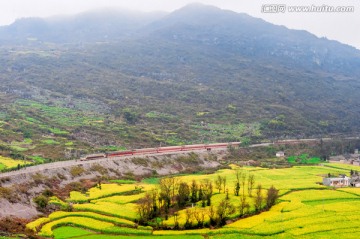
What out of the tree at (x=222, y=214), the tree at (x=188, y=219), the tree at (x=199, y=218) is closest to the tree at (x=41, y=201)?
the tree at (x=188, y=219)

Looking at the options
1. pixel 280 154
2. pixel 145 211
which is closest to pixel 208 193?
pixel 145 211

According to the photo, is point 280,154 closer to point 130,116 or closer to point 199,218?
Answer: point 130,116

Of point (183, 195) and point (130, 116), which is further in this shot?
point (130, 116)

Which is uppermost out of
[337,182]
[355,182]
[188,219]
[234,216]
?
[188,219]

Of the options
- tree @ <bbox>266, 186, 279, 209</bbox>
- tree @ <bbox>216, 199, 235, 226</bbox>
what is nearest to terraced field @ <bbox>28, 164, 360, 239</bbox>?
tree @ <bbox>266, 186, 279, 209</bbox>

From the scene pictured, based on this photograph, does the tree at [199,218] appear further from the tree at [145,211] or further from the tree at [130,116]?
the tree at [130,116]

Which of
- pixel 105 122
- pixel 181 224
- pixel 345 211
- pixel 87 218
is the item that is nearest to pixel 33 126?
pixel 105 122

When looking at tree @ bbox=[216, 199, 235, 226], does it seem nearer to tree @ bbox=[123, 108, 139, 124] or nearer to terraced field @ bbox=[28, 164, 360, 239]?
terraced field @ bbox=[28, 164, 360, 239]

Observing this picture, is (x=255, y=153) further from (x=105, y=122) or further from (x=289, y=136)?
(x=105, y=122)
